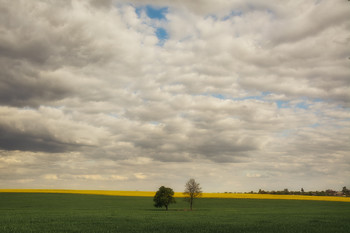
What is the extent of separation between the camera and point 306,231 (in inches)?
1115

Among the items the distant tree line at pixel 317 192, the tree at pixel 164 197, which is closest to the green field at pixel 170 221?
the tree at pixel 164 197

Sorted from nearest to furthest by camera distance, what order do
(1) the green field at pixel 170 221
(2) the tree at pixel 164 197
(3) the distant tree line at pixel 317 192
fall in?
(1) the green field at pixel 170 221 → (2) the tree at pixel 164 197 → (3) the distant tree line at pixel 317 192

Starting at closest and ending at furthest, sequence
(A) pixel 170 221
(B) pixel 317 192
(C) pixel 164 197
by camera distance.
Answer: (A) pixel 170 221 → (C) pixel 164 197 → (B) pixel 317 192

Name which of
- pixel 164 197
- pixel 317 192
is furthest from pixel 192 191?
pixel 317 192

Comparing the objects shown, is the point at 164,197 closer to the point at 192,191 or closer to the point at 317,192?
the point at 192,191

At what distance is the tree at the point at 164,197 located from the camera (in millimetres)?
72812

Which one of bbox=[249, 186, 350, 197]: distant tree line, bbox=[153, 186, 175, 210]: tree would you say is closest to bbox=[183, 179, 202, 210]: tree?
bbox=[153, 186, 175, 210]: tree

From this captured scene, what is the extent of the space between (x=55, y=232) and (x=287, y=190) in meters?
151

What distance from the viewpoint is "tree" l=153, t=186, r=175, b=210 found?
72812mm

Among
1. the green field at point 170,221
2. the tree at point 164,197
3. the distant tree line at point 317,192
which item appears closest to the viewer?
the green field at point 170,221

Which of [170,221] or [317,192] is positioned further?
[317,192]

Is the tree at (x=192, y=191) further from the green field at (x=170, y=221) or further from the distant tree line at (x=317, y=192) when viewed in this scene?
the distant tree line at (x=317, y=192)

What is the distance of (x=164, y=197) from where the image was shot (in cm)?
7294

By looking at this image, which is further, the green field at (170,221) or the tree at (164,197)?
the tree at (164,197)
